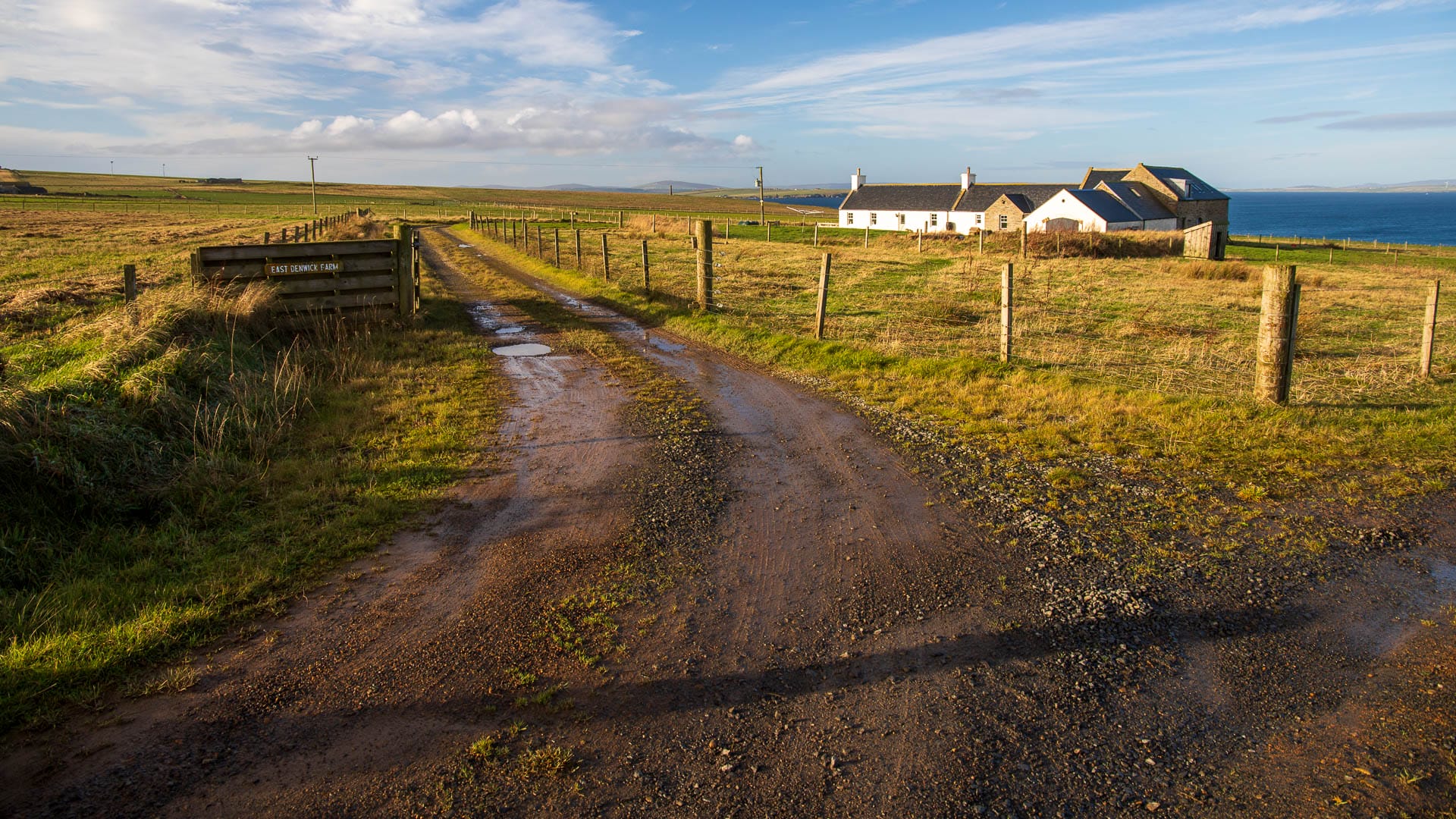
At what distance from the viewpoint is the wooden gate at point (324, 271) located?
12.7 meters

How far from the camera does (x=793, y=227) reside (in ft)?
234

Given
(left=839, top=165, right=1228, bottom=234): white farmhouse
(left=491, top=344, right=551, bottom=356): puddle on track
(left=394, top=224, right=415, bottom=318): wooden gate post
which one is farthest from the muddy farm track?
(left=839, top=165, right=1228, bottom=234): white farmhouse

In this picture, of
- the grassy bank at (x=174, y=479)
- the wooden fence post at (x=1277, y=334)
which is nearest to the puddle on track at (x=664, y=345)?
the grassy bank at (x=174, y=479)

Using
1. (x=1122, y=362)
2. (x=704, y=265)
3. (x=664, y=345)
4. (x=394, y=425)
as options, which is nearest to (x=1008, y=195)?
(x=704, y=265)

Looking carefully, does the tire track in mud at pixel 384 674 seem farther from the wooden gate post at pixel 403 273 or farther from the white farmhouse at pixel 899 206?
the white farmhouse at pixel 899 206

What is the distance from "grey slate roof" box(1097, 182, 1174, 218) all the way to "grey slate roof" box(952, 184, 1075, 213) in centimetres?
557

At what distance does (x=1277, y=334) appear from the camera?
9.31 m

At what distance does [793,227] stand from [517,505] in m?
67.2

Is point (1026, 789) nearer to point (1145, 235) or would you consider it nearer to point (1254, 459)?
point (1254, 459)

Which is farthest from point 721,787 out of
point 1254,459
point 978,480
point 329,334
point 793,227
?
point 793,227

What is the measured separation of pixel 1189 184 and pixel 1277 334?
2557 inches

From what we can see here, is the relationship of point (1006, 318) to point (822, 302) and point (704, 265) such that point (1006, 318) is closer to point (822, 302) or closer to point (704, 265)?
point (822, 302)

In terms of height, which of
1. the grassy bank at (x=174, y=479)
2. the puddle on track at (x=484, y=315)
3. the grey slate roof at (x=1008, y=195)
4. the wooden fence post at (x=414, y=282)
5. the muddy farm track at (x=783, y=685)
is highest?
the grey slate roof at (x=1008, y=195)

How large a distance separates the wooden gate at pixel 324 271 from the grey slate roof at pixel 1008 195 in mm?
62135
